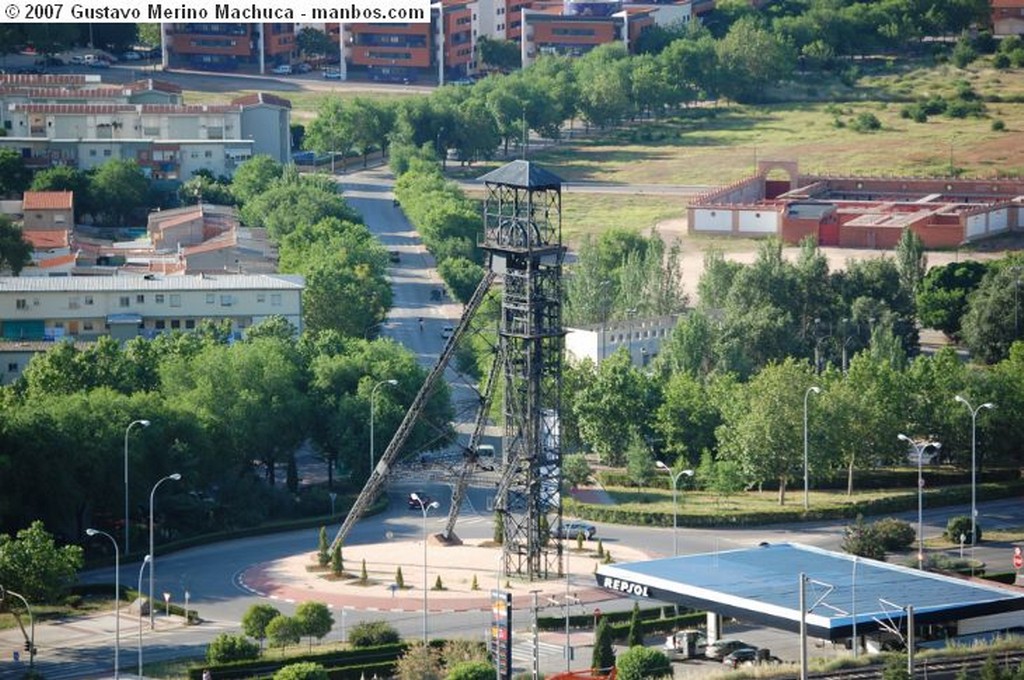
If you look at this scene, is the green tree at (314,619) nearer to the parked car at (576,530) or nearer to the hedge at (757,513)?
the parked car at (576,530)

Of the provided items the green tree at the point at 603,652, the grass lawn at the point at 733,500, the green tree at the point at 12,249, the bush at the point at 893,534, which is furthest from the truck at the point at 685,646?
the green tree at the point at 12,249

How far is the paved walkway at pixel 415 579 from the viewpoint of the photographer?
9094 cm

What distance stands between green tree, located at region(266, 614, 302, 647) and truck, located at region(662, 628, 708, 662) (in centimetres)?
1121

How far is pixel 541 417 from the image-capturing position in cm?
9575

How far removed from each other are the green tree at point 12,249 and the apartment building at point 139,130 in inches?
1338

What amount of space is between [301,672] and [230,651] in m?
6.17

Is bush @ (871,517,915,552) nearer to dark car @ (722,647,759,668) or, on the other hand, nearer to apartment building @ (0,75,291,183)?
dark car @ (722,647,759,668)

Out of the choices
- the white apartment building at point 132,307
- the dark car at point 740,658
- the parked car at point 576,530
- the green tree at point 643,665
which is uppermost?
the white apartment building at point 132,307

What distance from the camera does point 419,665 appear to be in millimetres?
79500

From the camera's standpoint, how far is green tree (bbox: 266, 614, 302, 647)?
3319 inches

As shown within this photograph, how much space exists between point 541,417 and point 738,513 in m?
10.6

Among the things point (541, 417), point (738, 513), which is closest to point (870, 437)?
point (738, 513)

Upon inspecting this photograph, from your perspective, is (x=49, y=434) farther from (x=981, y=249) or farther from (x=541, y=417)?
(x=981, y=249)

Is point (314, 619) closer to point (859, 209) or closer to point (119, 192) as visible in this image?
point (119, 192)
